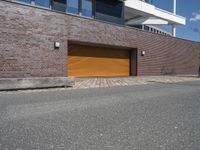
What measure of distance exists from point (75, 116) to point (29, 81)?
5773 millimetres

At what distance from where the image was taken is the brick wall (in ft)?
41.0

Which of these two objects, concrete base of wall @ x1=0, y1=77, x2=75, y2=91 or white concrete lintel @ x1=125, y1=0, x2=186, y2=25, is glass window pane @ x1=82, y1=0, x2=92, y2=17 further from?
concrete base of wall @ x1=0, y1=77, x2=75, y2=91

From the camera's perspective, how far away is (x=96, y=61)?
58.2 ft

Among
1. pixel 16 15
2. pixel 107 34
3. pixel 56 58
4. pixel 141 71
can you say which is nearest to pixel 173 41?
pixel 141 71

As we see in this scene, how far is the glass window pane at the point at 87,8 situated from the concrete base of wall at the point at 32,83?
9.00m

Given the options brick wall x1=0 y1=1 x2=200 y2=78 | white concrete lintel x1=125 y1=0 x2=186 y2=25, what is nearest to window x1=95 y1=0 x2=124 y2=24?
white concrete lintel x1=125 y1=0 x2=186 y2=25

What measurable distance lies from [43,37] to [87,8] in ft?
21.5

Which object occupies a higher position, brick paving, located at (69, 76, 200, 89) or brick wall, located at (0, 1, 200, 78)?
brick wall, located at (0, 1, 200, 78)

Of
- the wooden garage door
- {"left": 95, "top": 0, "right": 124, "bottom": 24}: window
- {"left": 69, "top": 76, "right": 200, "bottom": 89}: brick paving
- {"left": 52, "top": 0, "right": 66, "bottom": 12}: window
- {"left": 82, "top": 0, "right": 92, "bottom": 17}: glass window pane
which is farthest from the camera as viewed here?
{"left": 95, "top": 0, "right": 124, "bottom": 24}: window

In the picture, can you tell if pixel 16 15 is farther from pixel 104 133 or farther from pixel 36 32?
pixel 104 133

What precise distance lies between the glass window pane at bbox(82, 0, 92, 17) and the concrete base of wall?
900 centimetres

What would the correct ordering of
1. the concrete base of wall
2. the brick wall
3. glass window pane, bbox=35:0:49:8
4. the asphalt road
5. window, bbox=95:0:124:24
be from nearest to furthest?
the asphalt road < the concrete base of wall < the brick wall < glass window pane, bbox=35:0:49:8 < window, bbox=95:0:124:24

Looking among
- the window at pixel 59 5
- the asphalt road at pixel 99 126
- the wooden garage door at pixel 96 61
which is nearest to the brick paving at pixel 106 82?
the wooden garage door at pixel 96 61

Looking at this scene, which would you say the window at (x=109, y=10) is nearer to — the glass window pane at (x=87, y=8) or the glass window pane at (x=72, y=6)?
the glass window pane at (x=87, y=8)
